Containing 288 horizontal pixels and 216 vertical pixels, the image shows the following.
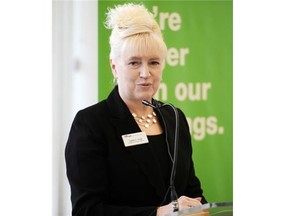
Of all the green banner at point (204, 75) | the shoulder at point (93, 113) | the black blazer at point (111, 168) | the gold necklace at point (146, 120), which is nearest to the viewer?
the black blazer at point (111, 168)

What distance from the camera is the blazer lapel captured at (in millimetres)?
1487

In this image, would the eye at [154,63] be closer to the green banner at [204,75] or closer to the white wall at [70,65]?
the white wall at [70,65]

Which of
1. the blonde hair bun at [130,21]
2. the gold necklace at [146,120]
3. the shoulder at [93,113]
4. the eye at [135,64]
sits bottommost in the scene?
the gold necklace at [146,120]

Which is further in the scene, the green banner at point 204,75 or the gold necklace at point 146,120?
the green banner at point 204,75

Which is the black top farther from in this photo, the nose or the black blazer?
the nose

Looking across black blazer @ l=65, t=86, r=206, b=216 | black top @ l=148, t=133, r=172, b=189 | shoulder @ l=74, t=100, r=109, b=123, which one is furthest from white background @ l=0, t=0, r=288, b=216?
black top @ l=148, t=133, r=172, b=189

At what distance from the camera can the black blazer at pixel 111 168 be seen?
1.37 m

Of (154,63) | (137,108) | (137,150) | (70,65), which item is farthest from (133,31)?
Answer: (70,65)

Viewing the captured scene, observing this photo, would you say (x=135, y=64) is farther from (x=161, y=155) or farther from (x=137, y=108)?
(x=161, y=155)

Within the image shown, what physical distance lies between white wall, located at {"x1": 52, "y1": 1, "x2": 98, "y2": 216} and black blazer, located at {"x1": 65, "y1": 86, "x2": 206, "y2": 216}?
0.70 metres
